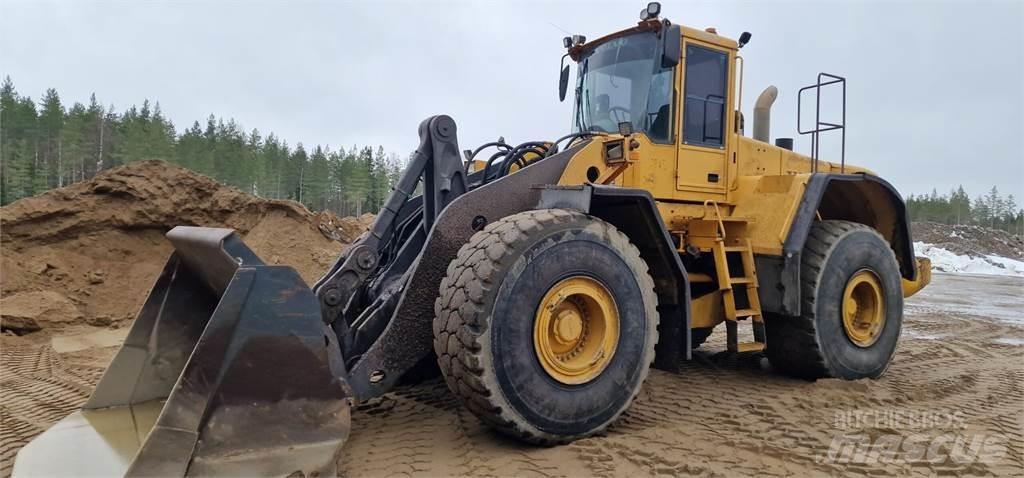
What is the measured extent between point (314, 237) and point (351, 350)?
8.25 metres

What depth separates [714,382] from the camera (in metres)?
5.41

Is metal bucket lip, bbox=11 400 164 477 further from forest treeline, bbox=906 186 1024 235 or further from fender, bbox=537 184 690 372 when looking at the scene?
forest treeline, bbox=906 186 1024 235

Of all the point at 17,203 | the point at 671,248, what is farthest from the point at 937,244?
the point at 17,203

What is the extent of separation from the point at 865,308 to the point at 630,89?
9.82ft

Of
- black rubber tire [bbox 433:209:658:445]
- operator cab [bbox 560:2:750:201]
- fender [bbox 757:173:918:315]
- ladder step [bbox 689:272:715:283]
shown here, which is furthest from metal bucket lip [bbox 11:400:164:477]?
fender [bbox 757:173:918:315]

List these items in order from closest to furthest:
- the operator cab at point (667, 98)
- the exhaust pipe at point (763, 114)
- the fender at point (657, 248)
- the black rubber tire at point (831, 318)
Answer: the fender at point (657, 248) → the operator cab at point (667, 98) → the black rubber tire at point (831, 318) → the exhaust pipe at point (763, 114)

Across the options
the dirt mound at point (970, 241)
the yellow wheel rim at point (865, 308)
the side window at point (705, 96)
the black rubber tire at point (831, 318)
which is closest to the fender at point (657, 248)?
the side window at point (705, 96)

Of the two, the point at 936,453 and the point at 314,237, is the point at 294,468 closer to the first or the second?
the point at 936,453

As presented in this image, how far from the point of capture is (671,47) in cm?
462

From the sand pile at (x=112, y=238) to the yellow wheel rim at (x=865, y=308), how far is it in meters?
8.08

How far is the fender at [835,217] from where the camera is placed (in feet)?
16.6

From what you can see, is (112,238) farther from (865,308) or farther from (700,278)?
(865,308)

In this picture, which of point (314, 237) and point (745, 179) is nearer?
point (745, 179)

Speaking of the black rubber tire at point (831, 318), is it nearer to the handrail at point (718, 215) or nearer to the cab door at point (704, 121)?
the handrail at point (718, 215)
